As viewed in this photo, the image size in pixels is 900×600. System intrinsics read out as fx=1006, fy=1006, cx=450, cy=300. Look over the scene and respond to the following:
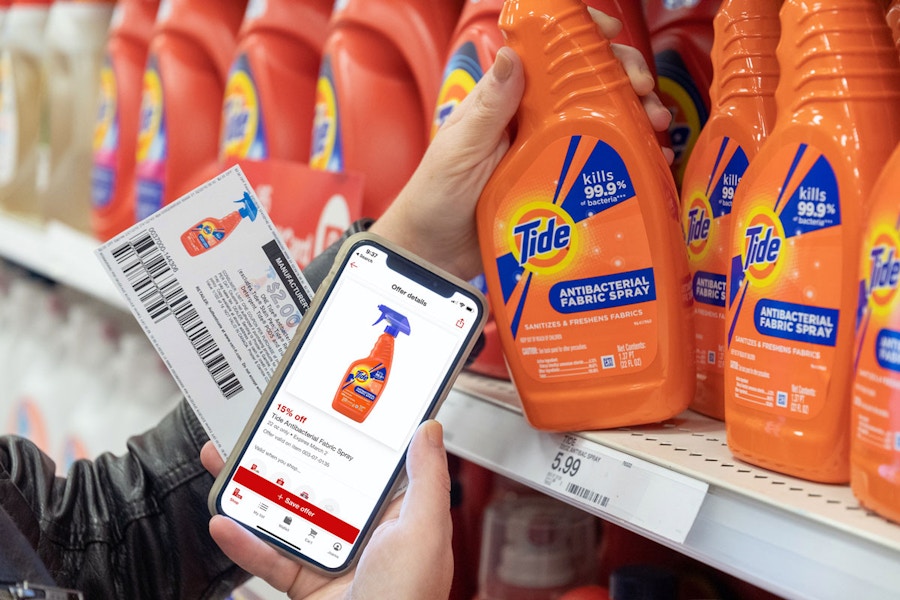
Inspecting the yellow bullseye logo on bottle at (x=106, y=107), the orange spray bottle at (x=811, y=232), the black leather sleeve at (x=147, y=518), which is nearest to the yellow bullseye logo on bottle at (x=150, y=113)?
the yellow bullseye logo on bottle at (x=106, y=107)

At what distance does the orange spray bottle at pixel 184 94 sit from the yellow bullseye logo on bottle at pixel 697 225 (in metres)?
0.94

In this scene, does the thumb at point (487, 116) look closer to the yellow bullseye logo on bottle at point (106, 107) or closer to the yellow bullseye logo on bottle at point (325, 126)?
the yellow bullseye logo on bottle at point (325, 126)

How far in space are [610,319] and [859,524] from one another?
9.9 inches

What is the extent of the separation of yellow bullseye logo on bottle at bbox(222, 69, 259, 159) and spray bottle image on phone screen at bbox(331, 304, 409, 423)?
2.12 feet

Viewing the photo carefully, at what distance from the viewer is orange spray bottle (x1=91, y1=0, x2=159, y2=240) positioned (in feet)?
5.63

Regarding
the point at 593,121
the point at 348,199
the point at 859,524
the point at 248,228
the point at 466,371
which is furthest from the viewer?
the point at 348,199

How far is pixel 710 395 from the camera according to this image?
810mm

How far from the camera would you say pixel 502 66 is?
75cm

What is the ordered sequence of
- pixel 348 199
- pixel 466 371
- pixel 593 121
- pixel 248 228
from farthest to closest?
pixel 348 199, pixel 466 371, pixel 248 228, pixel 593 121

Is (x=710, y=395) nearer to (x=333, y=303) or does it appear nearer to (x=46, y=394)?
(x=333, y=303)

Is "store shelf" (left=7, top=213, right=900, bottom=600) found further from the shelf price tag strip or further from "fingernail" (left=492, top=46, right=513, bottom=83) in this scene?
"fingernail" (left=492, top=46, right=513, bottom=83)

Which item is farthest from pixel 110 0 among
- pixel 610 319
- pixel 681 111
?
pixel 610 319

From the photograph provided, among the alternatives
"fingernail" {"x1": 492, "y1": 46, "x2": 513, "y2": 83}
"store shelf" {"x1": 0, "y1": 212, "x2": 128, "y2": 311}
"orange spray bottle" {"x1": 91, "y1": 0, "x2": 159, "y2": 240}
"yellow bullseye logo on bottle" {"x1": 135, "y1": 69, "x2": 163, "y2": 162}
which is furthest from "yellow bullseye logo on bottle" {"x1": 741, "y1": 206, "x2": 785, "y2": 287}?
"orange spray bottle" {"x1": 91, "y1": 0, "x2": 159, "y2": 240}

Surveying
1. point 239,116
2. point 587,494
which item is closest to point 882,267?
point 587,494
